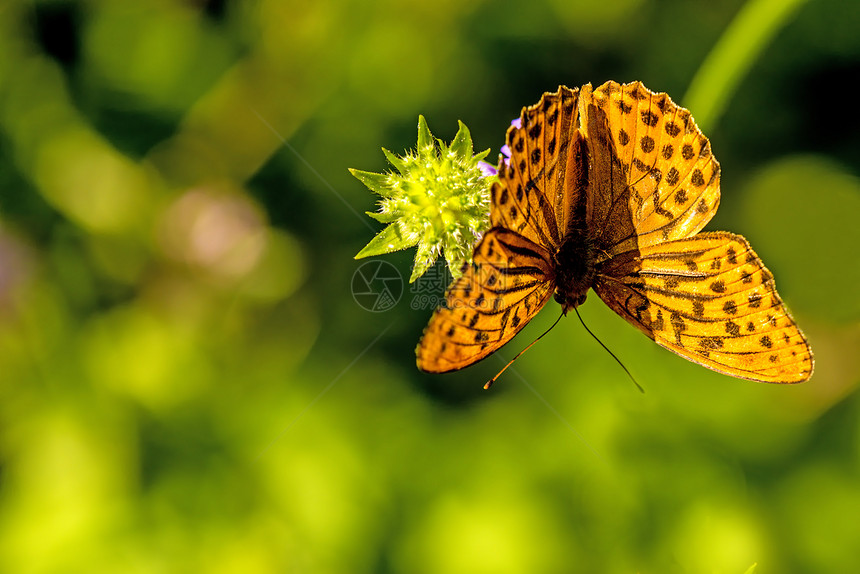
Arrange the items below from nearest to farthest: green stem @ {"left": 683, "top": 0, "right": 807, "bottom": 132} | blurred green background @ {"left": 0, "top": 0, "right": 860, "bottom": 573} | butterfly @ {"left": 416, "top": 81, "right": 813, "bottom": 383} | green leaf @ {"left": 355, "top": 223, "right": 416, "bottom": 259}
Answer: butterfly @ {"left": 416, "top": 81, "right": 813, "bottom": 383} < green leaf @ {"left": 355, "top": 223, "right": 416, "bottom": 259} < green stem @ {"left": 683, "top": 0, "right": 807, "bottom": 132} < blurred green background @ {"left": 0, "top": 0, "right": 860, "bottom": 573}

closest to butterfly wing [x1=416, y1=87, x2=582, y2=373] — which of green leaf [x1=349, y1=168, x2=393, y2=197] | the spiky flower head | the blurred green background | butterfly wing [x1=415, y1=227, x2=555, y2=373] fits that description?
butterfly wing [x1=415, y1=227, x2=555, y2=373]

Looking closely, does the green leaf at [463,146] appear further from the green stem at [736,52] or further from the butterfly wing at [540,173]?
the green stem at [736,52]

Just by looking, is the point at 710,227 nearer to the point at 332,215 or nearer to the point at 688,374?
the point at 688,374

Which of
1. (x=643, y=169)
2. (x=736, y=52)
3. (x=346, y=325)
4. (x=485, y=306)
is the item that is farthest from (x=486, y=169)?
(x=346, y=325)

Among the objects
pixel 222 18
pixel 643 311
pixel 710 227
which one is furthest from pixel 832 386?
pixel 222 18

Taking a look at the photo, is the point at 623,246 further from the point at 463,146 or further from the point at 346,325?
the point at 346,325

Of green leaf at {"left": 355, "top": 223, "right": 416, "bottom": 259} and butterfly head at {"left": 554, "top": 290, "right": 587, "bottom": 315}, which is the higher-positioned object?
butterfly head at {"left": 554, "top": 290, "right": 587, "bottom": 315}

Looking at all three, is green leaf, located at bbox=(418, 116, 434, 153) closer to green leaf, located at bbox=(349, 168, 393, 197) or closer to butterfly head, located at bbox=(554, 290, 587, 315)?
green leaf, located at bbox=(349, 168, 393, 197)
